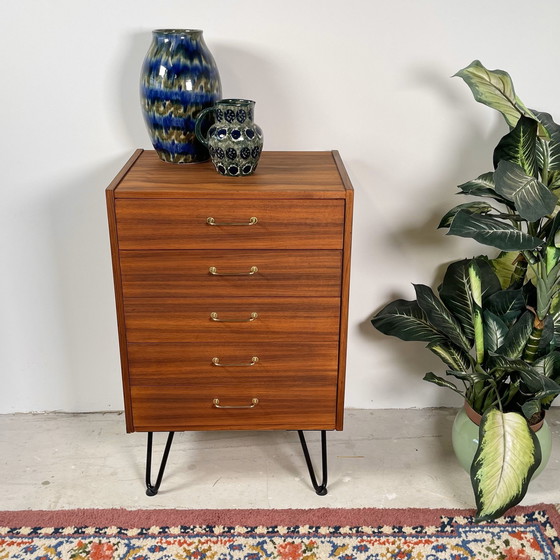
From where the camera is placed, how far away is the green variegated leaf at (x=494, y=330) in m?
1.66

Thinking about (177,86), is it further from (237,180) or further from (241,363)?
(241,363)

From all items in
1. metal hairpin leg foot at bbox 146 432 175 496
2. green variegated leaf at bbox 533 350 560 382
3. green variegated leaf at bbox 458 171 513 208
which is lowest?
metal hairpin leg foot at bbox 146 432 175 496

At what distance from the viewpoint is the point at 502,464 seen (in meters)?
1.50

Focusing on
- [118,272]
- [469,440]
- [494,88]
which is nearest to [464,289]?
[469,440]

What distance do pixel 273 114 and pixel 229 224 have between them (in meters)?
0.46

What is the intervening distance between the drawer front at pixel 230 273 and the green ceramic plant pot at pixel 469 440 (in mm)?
565

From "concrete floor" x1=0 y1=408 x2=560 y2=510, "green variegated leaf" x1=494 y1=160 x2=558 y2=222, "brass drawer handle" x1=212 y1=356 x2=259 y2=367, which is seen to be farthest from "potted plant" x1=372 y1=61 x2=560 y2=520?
"brass drawer handle" x1=212 y1=356 x2=259 y2=367

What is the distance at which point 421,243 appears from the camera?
1915 mm

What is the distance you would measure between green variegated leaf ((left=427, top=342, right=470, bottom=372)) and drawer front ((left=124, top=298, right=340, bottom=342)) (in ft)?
1.19

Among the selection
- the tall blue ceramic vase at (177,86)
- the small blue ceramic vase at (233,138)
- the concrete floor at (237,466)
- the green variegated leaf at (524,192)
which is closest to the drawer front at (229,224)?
the small blue ceramic vase at (233,138)

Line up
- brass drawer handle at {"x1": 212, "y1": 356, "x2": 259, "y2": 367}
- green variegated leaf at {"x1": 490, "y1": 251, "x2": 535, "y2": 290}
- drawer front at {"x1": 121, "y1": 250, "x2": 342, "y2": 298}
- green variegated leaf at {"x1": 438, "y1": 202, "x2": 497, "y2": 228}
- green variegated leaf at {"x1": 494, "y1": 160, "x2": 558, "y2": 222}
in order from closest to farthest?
green variegated leaf at {"x1": 494, "y1": 160, "x2": 558, "y2": 222} → drawer front at {"x1": 121, "y1": 250, "x2": 342, "y2": 298} → brass drawer handle at {"x1": 212, "y1": 356, "x2": 259, "y2": 367} → green variegated leaf at {"x1": 438, "y1": 202, "x2": 497, "y2": 228} → green variegated leaf at {"x1": 490, "y1": 251, "x2": 535, "y2": 290}

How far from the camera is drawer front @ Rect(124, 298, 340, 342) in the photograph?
4.99 ft

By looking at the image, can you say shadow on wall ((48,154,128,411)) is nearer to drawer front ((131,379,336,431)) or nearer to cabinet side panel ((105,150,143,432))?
cabinet side panel ((105,150,143,432))

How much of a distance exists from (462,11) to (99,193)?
109 centimetres
